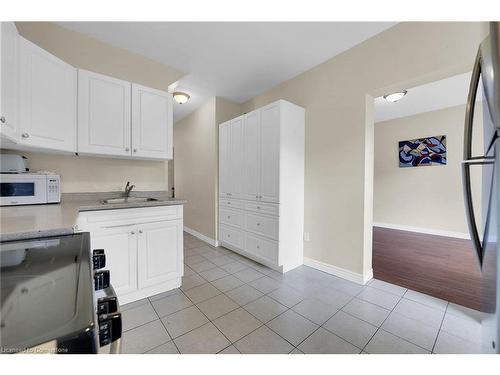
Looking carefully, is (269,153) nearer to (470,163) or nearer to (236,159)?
(236,159)

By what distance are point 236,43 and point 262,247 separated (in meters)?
2.41

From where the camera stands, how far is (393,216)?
15.3ft

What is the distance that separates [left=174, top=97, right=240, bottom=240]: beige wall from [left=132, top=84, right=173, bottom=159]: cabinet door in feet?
4.18

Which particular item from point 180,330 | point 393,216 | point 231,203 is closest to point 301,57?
point 231,203

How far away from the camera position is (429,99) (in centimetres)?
350

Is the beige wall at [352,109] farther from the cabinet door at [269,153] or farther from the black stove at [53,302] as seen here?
the black stove at [53,302]

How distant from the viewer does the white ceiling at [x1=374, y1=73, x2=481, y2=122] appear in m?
2.93

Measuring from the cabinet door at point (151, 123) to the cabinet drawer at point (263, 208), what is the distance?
3.98 feet

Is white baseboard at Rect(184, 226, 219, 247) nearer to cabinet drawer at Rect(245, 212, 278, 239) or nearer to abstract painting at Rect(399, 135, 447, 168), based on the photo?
cabinet drawer at Rect(245, 212, 278, 239)

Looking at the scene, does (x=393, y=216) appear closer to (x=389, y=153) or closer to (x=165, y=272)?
(x=389, y=153)

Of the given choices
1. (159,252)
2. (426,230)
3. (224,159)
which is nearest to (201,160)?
(224,159)

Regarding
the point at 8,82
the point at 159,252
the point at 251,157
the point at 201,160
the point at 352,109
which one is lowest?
the point at 159,252

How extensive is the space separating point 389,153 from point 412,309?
13.0ft

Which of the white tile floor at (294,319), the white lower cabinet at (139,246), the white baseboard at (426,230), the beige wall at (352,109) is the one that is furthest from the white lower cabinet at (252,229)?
the white baseboard at (426,230)
